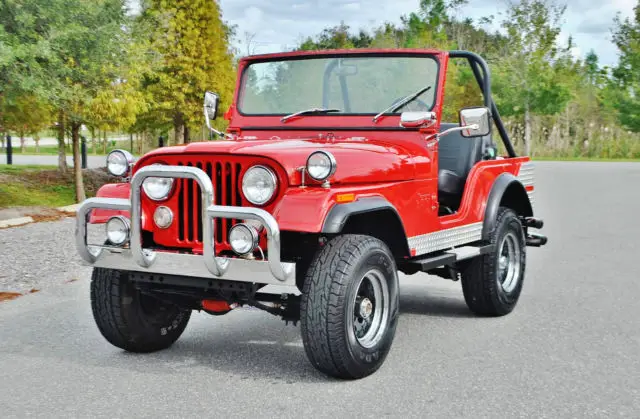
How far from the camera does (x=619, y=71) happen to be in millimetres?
51531

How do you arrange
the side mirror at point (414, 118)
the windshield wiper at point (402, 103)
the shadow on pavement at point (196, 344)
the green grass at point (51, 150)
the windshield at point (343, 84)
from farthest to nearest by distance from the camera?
the green grass at point (51, 150)
the windshield at point (343, 84)
the windshield wiper at point (402, 103)
the side mirror at point (414, 118)
the shadow on pavement at point (196, 344)

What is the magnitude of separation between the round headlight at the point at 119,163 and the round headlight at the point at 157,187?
0.46 meters

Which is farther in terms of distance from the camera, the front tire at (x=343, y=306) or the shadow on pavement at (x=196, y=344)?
the shadow on pavement at (x=196, y=344)

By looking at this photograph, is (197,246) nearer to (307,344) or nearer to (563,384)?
(307,344)

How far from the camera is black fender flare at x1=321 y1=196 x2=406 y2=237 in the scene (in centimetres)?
468

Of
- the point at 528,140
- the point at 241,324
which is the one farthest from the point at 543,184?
the point at 528,140

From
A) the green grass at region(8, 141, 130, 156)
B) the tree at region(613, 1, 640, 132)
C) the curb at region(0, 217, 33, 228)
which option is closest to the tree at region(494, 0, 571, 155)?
the tree at region(613, 1, 640, 132)

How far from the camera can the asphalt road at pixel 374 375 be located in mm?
4555

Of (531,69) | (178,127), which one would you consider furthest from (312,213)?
(531,69)

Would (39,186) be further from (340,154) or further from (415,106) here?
(340,154)

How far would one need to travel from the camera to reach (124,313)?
5.58 m

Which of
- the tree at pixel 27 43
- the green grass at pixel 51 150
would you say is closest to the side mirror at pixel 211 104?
the tree at pixel 27 43

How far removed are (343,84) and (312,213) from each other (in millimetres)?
2041

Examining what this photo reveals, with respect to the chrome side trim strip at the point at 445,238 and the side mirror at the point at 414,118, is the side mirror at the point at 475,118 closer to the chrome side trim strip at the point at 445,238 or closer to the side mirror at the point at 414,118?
the side mirror at the point at 414,118
